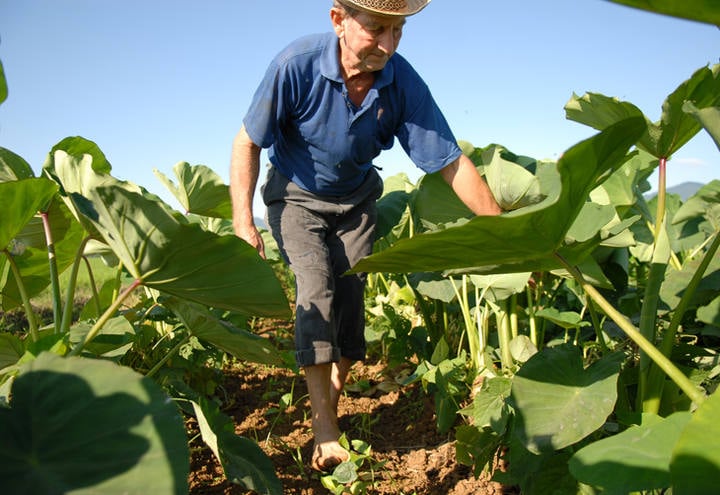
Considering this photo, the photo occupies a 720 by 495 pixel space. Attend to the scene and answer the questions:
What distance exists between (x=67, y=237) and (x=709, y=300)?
1720 millimetres

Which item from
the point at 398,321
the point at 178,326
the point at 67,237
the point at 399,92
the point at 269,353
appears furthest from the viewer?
the point at 398,321

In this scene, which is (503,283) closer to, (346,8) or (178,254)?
(346,8)

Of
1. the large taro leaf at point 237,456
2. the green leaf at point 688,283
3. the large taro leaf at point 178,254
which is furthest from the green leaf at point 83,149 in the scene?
the green leaf at point 688,283

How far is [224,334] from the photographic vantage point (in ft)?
4.61

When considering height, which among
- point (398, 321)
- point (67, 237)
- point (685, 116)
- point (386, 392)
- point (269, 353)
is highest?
point (685, 116)

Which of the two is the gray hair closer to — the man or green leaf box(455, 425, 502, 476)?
the man

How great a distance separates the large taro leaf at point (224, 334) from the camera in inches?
52.2

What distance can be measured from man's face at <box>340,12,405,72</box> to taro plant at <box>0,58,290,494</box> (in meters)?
0.73

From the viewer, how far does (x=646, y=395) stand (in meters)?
1.28

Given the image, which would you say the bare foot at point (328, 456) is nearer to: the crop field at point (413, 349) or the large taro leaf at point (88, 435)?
the crop field at point (413, 349)

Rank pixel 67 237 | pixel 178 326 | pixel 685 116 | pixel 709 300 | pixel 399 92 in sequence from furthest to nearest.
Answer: pixel 178 326
pixel 399 92
pixel 67 237
pixel 709 300
pixel 685 116

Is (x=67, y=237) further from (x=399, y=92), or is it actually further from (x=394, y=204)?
(x=394, y=204)

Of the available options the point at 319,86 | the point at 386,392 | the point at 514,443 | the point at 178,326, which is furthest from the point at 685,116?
the point at 178,326

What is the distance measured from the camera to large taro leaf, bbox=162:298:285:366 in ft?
4.35
